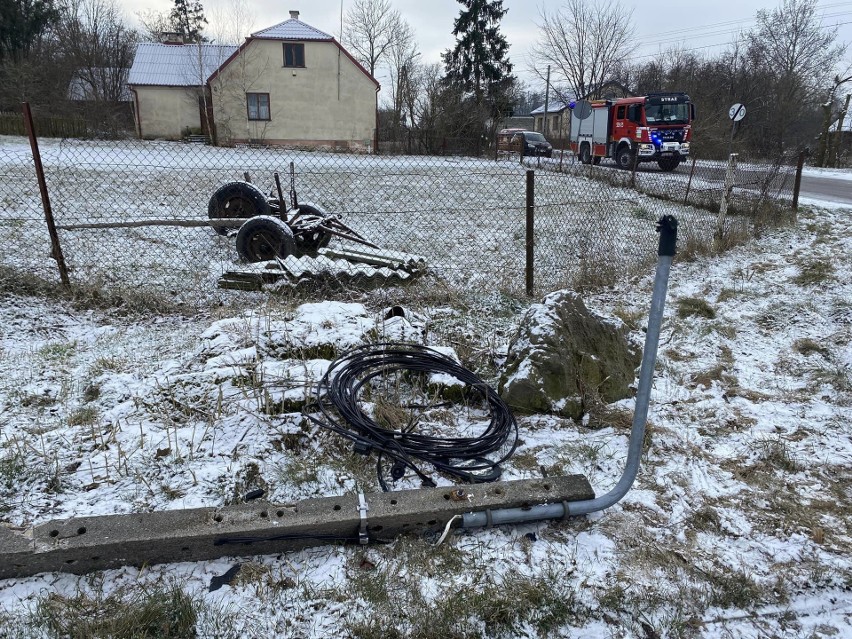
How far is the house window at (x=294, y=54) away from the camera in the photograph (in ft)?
94.2

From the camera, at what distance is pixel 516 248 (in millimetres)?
7770

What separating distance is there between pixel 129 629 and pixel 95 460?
119 centimetres

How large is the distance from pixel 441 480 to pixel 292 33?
30976 mm

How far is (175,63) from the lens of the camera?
3097cm

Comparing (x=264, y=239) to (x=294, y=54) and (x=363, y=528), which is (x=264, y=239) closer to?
(x=363, y=528)

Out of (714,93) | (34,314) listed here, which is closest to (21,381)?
(34,314)

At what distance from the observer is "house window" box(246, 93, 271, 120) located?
95.8ft

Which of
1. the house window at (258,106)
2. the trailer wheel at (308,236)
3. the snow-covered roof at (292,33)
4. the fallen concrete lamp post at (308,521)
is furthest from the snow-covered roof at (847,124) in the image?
the fallen concrete lamp post at (308,521)

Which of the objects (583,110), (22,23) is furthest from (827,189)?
(22,23)

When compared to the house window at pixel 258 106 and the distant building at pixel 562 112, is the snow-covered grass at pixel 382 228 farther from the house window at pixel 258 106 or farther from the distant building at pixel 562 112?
the distant building at pixel 562 112

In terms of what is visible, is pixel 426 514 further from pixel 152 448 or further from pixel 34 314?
pixel 34 314

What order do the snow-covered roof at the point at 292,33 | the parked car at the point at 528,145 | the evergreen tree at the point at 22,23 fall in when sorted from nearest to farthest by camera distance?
the parked car at the point at 528,145 < the snow-covered roof at the point at 292,33 < the evergreen tree at the point at 22,23

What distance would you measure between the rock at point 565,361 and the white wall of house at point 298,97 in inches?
1094

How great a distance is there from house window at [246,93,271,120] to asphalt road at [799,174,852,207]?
2433 cm
